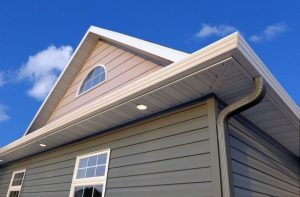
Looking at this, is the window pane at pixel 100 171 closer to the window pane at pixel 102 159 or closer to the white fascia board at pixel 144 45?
the window pane at pixel 102 159

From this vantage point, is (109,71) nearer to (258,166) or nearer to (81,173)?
(81,173)

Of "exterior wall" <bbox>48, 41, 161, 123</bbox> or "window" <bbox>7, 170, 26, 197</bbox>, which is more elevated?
"exterior wall" <bbox>48, 41, 161, 123</bbox>

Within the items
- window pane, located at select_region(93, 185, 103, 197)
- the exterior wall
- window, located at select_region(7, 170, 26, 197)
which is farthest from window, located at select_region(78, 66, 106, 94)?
window, located at select_region(7, 170, 26, 197)

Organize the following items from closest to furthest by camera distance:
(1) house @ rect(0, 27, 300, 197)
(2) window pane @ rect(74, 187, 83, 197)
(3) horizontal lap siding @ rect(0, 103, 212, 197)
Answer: (1) house @ rect(0, 27, 300, 197)
(3) horizontal lap siding @ rect(0, 103, 212, 197)
(2) window pane @ rect(74, 187, 83, 197)

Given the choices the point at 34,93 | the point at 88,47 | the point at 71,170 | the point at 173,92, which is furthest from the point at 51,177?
the point at 34,93

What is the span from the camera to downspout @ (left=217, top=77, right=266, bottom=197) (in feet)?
9.24

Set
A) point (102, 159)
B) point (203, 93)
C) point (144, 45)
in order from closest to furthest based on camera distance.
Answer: point (203, 93) < point (102, 159) < point (144, 45)

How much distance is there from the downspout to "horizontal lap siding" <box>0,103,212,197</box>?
188 millimetres

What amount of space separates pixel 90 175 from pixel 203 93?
2.55 meters

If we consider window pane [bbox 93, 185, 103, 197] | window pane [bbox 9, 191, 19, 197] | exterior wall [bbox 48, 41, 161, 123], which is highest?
exterior wall [bbox 48, 41, 161, 123]

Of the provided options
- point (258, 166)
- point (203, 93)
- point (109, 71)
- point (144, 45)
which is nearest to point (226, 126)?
point (203, 93)

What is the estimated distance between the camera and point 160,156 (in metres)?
3.64

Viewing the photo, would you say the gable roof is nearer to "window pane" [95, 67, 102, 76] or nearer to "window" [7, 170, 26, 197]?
"window pane" [95, 67, 102, 76]

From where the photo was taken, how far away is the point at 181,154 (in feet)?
11.1
